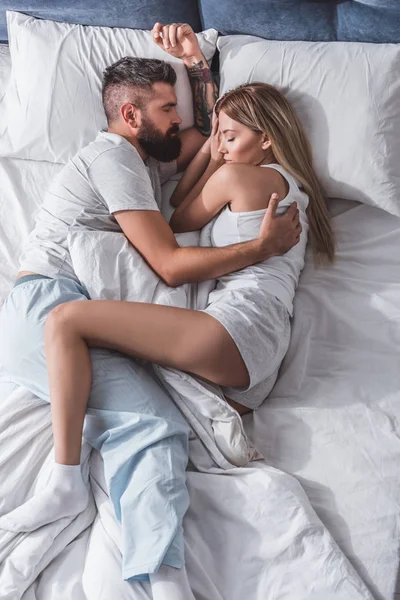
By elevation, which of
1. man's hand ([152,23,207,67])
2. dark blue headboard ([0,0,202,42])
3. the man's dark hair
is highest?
dark blue headboard ([0,0,202,42])

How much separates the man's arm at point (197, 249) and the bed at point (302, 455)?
19 cm

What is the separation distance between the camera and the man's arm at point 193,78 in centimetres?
187

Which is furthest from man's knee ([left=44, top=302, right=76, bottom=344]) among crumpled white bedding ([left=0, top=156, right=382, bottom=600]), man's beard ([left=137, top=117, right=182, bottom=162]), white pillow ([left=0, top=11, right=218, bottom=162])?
white pillow ([left=0, top=11, right=218, bottom=162])

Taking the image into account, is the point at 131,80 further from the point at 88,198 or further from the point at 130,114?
the point at 88,198

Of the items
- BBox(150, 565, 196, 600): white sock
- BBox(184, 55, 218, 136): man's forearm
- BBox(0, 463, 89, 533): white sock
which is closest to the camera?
BBox(150, 565, 196, 600): white sock

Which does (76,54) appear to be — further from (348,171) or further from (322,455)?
(322,455)

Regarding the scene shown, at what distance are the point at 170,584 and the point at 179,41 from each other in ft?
4.43

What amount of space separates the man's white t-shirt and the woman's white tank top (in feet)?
0.58

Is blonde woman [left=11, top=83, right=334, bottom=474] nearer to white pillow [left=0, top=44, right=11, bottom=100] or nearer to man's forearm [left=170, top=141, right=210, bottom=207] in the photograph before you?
man's forearm [left=170, top=141, right=210, bottom=207]

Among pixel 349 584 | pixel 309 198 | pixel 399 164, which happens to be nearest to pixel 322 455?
pixel 349 584

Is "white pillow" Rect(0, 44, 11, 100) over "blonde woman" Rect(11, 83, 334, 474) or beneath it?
over

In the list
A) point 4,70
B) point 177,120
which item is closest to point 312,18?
point 177,120

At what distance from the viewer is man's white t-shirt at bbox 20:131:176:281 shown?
1.64 m

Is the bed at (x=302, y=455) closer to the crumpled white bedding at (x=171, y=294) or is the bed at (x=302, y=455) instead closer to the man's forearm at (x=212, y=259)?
the crumpled white bedding at (x=171, y=294)
